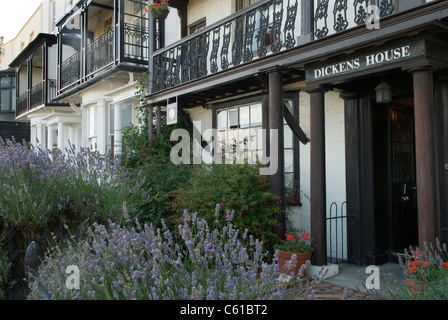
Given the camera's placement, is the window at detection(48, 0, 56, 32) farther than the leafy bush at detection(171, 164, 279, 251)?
Yes

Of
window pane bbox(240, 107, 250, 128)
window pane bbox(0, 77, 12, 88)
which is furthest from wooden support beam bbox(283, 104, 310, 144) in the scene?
window pane bbox(0, 77, 12, 88)

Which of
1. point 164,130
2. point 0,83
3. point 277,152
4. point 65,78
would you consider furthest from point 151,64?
point 0,83

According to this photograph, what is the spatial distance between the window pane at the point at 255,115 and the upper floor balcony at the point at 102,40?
3.65m

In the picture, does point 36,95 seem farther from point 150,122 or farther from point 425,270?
point 425,270

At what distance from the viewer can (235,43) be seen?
717cm

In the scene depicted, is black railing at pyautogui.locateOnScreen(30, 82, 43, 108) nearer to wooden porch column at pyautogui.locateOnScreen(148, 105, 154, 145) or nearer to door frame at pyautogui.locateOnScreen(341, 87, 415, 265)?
wooden porch column at pyautogui.locateOnScreen(148, 105, 154, 145)

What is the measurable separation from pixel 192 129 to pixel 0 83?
65.6 ft

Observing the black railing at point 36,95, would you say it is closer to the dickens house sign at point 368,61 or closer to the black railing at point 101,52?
the black railing at point 101,52

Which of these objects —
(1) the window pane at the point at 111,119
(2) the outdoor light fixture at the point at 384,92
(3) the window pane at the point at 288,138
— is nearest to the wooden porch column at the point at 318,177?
(2) the outdoor light fixture at the point at 384,92

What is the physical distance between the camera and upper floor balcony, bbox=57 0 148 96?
1086cm

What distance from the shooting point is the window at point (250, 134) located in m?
8.03

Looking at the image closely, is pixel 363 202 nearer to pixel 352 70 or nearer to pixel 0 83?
pixel 352 70

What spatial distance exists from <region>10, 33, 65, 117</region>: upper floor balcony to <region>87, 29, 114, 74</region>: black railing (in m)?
4.22
